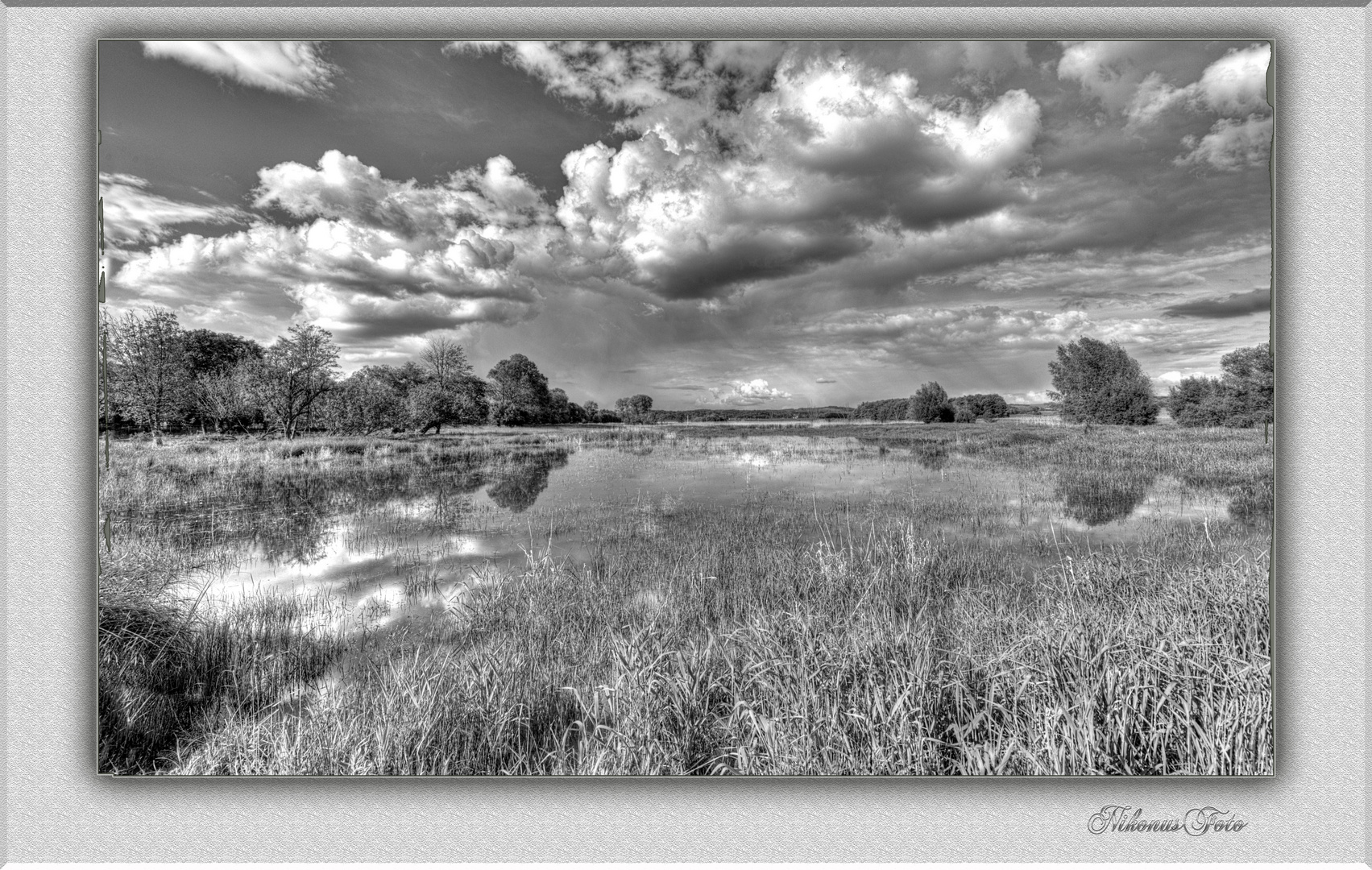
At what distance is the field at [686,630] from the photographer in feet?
6.69

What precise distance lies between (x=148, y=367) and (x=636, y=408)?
12.1 feet

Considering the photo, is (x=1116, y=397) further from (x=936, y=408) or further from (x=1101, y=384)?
(x=936, y=408)

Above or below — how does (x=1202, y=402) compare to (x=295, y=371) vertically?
below

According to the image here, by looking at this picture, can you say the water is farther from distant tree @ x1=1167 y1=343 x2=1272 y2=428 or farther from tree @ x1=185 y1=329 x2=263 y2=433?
tree @ x1=185 y1=329 x2=263 y2=433

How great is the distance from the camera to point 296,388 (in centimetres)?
431

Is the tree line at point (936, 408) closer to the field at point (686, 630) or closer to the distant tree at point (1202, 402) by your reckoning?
the field at point (686, 630)

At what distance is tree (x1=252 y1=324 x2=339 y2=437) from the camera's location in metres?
3.54

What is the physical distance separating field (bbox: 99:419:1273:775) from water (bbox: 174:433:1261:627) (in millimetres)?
48

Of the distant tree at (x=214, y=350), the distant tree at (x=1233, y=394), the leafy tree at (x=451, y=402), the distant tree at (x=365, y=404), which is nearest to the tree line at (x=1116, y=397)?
the distant tree at (x=1233, y=394)

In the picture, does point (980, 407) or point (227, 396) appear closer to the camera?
point (227, 396)

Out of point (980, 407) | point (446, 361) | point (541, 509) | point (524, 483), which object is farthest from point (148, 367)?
point (980, 407)

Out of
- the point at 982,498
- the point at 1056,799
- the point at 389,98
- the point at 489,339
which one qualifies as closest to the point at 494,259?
the point at 489,339

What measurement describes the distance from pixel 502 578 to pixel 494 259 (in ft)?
8.80

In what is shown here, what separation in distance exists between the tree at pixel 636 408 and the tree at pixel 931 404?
294 cm
